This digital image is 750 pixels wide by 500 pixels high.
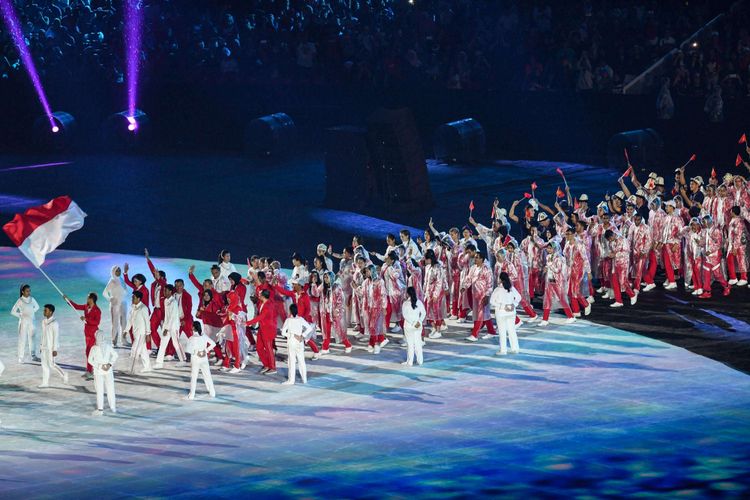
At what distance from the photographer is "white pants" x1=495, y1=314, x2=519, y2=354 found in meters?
21.0

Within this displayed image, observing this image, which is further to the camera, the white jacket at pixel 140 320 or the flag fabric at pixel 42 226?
the white jacket at pixel 140 320

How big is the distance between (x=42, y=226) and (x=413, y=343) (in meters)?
5.93

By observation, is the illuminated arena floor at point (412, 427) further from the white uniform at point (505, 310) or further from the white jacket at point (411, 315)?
the white jacket at point (411, 315)

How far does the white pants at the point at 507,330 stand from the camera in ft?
68.8

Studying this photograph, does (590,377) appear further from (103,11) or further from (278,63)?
(103,11)

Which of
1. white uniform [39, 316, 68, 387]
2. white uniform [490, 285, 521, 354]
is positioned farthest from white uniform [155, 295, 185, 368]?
white uniform [490, 285, 521, 354]

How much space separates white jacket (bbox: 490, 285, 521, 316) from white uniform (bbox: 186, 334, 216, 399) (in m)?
4.40

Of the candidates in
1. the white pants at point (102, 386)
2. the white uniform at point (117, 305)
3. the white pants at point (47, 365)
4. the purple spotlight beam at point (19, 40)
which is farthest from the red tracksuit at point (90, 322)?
the purple spotlight beam at point (19, 40)

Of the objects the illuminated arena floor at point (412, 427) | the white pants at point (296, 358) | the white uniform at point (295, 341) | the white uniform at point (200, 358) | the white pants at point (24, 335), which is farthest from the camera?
the white pants at point (24, 335)

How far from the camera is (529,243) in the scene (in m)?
23.7

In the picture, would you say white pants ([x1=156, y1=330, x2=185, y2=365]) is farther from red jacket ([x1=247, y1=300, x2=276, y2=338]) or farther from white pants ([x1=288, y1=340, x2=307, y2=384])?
→ white pants ([x1=288, y1=340, x2=307, y2=384])

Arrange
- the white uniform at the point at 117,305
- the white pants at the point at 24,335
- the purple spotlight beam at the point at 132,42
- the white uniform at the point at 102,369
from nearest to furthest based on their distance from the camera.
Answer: the white uniform at the point at 102,369
the white pants at the point at 24,335
the white uniform at the point at 117,305
the purple spotlight beam at the point at 132,42

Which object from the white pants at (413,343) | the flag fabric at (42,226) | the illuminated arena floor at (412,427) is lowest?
the illuminated arena floor at (412,427)

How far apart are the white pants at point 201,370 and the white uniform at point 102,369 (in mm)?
1114
